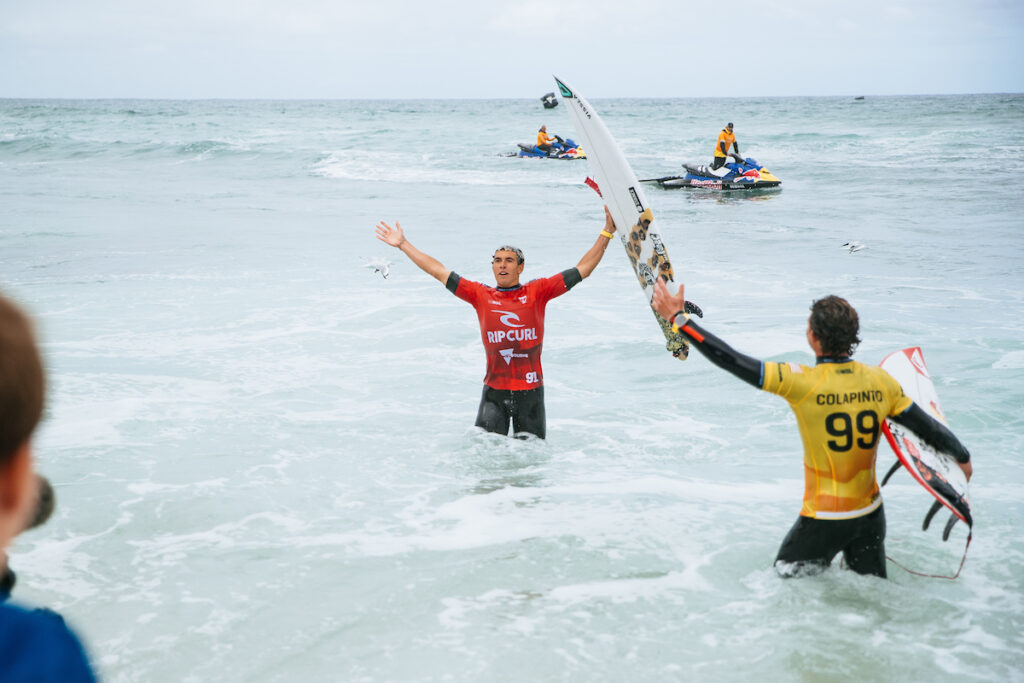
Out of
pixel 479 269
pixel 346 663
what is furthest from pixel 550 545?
pixel 479 269

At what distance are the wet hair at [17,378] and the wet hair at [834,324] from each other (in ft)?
11.5

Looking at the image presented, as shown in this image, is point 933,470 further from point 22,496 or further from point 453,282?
point 22,496

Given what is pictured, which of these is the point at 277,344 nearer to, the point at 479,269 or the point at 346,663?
the point at 479,269

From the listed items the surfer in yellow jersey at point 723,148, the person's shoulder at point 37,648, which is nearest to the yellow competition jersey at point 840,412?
the person's shoulder at point 37,648

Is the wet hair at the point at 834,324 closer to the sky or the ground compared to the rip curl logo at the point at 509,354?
closer to the sky

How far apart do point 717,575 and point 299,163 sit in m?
36.5

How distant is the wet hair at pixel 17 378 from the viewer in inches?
33.4

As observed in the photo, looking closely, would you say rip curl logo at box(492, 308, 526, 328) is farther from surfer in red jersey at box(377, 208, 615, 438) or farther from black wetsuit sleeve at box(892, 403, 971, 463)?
black wetsuit sleeve at box(892, 403, 971, 463)

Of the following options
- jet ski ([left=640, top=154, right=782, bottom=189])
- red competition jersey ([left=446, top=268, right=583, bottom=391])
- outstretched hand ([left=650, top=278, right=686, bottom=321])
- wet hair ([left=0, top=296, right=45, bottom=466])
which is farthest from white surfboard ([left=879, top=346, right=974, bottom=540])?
jet ski ([left=640, top=154, right=782, bottom=189])

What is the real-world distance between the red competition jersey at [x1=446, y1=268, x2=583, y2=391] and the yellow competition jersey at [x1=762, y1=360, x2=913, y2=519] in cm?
258

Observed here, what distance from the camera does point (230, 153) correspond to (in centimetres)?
4309

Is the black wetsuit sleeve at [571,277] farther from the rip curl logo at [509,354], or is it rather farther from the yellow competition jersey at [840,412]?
the yellow competition jersey at [840,412]

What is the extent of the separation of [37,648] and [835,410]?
3.52m

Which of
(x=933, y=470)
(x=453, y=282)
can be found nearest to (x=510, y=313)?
(x=453, y=282)
